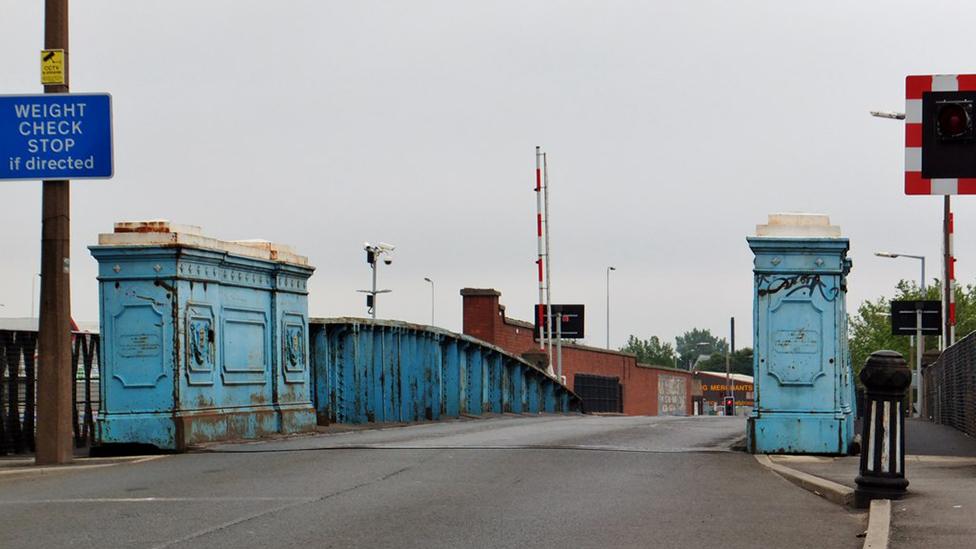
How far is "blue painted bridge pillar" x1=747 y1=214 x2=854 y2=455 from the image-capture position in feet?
45.6

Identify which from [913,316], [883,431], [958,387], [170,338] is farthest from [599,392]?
[883,431]

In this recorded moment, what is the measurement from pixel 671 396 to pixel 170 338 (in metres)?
68.5

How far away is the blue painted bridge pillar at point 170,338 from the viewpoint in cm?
1539

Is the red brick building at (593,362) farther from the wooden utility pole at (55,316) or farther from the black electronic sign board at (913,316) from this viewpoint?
the wooden utility pole at (55,316)

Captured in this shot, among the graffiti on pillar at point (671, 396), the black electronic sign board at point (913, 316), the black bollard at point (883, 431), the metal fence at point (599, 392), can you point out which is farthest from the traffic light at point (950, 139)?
the graffiti on pillar at point (671, 396)

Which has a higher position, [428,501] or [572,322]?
[572,322]

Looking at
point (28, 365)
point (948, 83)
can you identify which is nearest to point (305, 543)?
point (948, 83)

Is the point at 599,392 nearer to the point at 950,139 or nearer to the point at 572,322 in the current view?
the point at 572,322

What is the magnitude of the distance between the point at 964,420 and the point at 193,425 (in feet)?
37.0

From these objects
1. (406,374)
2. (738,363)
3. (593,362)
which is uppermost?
(406,374)

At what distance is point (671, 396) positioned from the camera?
82312 mm

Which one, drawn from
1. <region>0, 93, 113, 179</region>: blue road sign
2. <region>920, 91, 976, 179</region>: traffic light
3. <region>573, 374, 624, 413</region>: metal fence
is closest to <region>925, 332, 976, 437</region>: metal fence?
<region>920, 91, 976, 179</region>: traffic light

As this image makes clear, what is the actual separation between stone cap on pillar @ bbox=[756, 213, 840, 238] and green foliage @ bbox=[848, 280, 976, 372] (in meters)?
69.2

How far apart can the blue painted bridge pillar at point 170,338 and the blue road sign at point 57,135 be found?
1119mm
